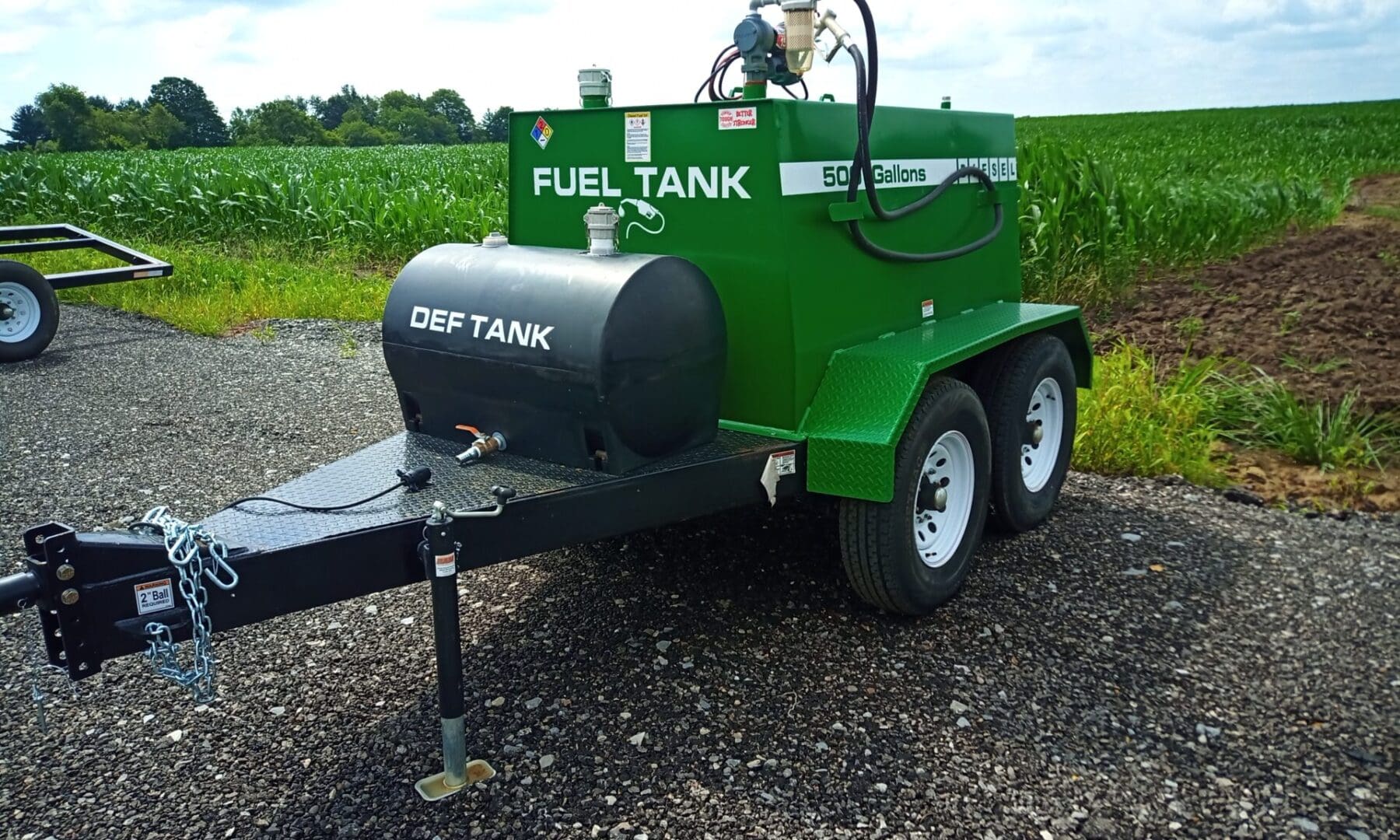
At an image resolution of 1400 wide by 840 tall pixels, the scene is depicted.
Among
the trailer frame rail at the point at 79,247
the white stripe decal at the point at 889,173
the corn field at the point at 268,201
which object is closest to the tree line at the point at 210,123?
the corn field at the point at 268,201

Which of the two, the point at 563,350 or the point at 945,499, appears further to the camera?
the point at 945,499

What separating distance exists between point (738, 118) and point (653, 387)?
88 cm

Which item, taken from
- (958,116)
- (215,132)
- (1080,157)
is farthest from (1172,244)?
(215,132)

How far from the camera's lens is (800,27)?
3.45 metres

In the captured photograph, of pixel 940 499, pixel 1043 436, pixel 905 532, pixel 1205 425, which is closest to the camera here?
pixel 905 532

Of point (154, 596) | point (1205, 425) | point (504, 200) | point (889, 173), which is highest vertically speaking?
point (889, 173)

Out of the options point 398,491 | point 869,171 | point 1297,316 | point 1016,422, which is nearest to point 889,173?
point 869,171

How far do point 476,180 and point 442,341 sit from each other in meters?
12.4

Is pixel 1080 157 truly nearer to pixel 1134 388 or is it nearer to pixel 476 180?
pixel 1134 388

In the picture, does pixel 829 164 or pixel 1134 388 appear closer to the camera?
pixel 829 164

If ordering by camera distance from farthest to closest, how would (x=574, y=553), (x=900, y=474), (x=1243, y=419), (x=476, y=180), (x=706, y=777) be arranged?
(x=476, y=180)
(x=1243, y=419)
(x=574, y=553)
(x=900, y=474)
(x=706, y=777)

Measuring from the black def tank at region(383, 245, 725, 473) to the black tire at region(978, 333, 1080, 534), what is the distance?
1.40 metres

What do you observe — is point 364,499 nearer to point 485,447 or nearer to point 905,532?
point 485,447

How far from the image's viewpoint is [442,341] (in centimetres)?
317
